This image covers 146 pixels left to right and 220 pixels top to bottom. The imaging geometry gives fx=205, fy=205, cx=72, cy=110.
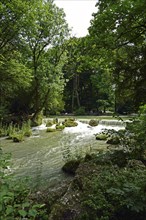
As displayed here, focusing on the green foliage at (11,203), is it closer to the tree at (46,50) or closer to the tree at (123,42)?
the tree at (123,42)

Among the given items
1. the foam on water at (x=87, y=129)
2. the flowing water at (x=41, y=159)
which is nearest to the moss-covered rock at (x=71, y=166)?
the flowing water at (x=41, y=159)

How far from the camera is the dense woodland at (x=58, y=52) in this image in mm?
6215

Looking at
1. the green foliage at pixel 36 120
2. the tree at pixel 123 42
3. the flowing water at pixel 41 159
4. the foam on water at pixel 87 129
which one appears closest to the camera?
the tree at pixel 123 42

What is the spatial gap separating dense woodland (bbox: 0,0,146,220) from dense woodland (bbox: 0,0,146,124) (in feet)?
0.10

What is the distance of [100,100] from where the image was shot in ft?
30.6

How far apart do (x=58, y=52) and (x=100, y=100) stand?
11.5 meters

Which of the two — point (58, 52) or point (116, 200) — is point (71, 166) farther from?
point (58, 52)

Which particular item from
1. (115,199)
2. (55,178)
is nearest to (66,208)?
(115,199)

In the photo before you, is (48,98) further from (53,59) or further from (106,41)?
(106,41)

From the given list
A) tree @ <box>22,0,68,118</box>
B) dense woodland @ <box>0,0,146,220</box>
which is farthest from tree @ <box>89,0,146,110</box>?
tree @ <box>22,0,68,118</box>

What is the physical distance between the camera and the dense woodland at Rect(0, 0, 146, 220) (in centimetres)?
261

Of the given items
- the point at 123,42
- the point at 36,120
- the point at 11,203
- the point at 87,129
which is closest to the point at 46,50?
the point at 36,120

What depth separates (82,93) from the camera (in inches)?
1592

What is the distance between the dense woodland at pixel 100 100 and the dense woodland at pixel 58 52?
31mm
